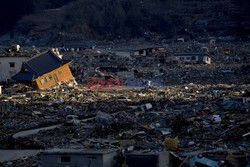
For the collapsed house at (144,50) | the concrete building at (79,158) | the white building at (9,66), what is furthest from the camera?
the collapsed house at (144,50)

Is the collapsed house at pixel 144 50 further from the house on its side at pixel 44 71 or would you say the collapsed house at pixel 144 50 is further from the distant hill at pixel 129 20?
the house on its side at pixel 44 71

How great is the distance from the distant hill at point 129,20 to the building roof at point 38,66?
22.0m

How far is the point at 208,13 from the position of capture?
5031 cm

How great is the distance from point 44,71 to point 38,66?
1.25 feet

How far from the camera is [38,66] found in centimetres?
2472

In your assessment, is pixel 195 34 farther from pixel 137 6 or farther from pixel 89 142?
pixel 89 142

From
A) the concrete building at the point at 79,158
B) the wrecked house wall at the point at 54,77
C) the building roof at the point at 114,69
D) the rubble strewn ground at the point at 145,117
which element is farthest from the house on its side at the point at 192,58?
the concrete building at the point at 79,158

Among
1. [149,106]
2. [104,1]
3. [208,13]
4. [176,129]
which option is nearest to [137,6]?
[104,1]

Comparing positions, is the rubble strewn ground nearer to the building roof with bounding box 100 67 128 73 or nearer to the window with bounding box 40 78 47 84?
the window with bounding box 40 78 47 84

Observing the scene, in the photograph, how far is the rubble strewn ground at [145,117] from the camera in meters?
13.0

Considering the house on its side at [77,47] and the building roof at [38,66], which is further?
the house on its side at [77,47]

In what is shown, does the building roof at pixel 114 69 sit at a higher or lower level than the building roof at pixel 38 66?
lower

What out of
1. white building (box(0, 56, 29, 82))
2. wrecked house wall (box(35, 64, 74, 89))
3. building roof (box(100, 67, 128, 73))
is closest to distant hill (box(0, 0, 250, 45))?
building roof (box(100, 67, 128, 73))

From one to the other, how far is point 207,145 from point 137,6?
41427 mm
